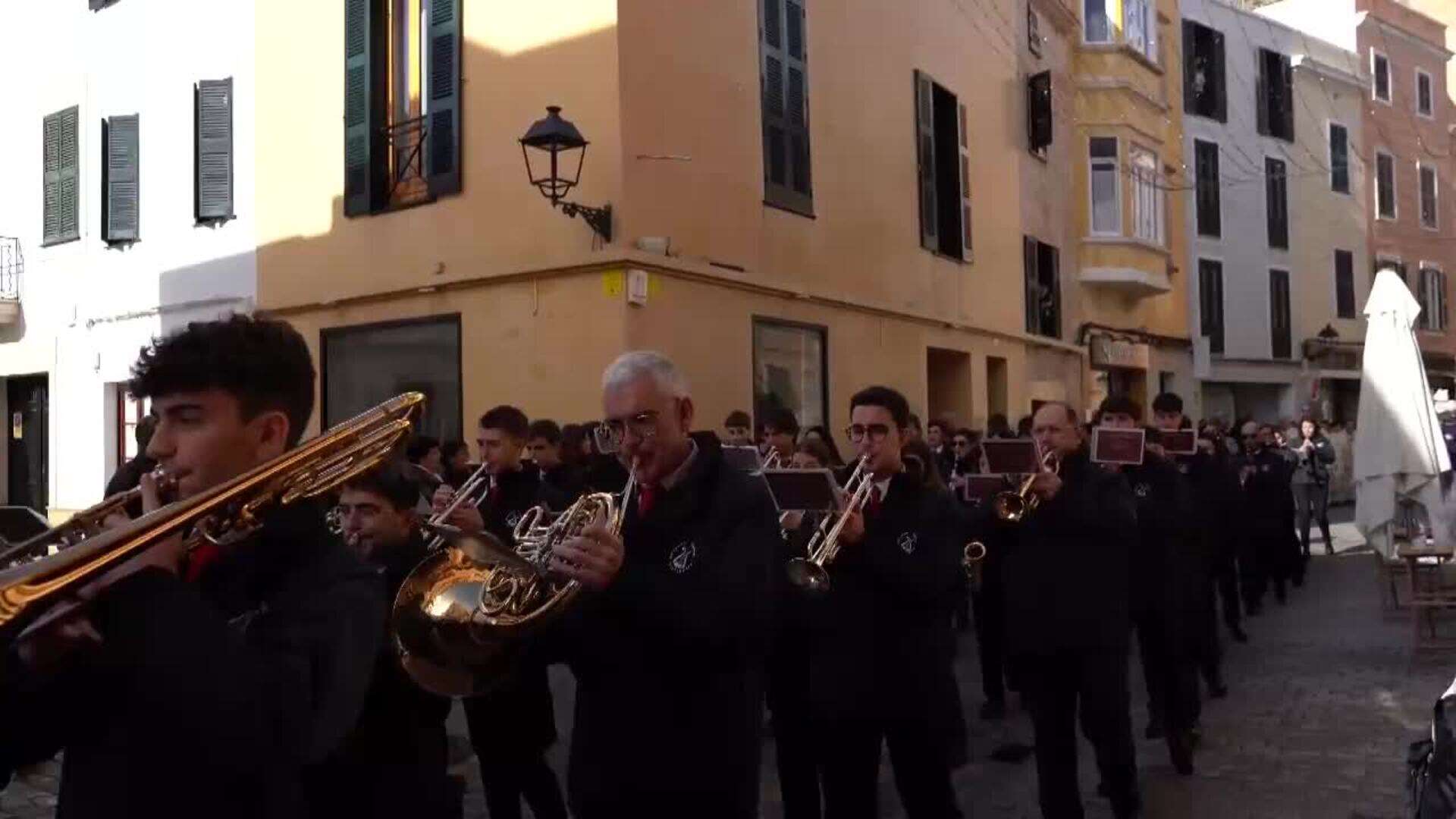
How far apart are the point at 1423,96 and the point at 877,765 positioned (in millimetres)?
37040

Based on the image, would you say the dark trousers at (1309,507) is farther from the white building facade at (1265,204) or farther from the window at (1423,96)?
the window at (1423,96)

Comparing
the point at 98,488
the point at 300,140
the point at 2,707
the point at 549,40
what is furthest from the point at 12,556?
the point at 98,488

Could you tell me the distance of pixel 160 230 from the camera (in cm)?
1527

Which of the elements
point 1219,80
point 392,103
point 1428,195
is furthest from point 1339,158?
point 392,103

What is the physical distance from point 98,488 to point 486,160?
24.1ft

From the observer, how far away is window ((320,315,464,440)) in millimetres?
12695

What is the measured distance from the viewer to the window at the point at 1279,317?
31.0 m

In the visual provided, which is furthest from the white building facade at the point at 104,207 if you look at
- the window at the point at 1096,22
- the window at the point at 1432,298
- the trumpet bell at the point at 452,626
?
the window at the point at 1432,298

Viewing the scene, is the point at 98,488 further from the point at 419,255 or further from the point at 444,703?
the point at 444,703

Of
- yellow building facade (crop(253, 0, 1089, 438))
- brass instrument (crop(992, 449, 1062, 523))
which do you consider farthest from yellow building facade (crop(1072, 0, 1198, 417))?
brass instrument (crop(992, 449, 1062, 523))

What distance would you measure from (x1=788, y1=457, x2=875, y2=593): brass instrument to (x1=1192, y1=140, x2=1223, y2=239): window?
25934 millimetres

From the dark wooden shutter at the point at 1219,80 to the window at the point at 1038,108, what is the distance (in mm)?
10273

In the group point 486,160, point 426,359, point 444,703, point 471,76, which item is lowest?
point 444,703

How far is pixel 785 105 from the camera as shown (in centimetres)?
1387
